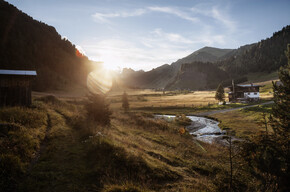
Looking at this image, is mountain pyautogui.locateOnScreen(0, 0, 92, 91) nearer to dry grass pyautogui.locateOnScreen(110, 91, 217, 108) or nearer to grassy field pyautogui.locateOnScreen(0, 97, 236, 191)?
dry grass pyautogui.locateOnScreen(110, 91, 217, 108)

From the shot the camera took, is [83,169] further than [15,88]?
No

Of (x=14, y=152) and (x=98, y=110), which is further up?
(x=98, y=110)

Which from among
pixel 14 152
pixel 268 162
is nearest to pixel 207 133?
A: pixel 268 162

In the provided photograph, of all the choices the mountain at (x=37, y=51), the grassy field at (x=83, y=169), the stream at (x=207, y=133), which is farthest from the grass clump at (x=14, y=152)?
the mountain at (x=37, y=51)

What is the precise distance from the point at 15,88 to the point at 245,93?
87.5 metres

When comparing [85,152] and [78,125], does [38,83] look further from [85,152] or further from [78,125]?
[85,152]

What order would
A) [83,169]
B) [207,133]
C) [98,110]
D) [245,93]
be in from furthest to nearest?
[245,93] → [207,133] → [98,110] → [83,169]

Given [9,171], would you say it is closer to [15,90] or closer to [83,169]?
[83,169]

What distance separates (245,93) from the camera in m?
77.6

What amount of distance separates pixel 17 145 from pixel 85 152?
11.6 feet

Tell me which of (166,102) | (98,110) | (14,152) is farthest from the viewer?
(166,102)

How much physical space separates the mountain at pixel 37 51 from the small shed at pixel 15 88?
262ft

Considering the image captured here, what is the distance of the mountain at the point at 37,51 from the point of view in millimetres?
94125

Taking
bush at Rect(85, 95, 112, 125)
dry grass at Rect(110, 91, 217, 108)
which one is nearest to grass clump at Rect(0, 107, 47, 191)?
bush at Rect(85, 95, 112, 125)
